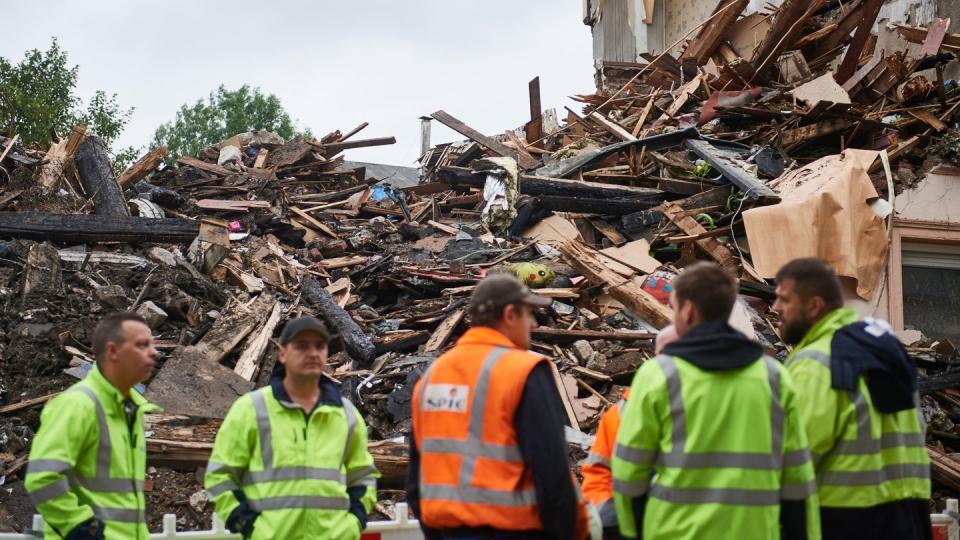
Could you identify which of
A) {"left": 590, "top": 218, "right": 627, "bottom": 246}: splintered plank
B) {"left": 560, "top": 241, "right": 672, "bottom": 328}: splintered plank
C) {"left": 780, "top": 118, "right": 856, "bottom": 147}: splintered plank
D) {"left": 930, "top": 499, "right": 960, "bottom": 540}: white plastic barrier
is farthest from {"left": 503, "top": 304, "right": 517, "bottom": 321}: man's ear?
{"left": 780, "top": 118, "right": 856, "bottom": 147}: splintered plank

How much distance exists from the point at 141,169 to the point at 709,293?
43.4 feet

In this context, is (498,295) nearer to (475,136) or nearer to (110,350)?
(110,350)

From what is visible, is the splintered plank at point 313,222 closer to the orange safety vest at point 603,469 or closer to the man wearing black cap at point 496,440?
Answer: the orange safety vest at point 603,469

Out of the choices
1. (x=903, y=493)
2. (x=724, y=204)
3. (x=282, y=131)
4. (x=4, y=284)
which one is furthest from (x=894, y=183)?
(x=282, y=131)

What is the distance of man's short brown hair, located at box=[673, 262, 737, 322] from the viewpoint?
3.58 m

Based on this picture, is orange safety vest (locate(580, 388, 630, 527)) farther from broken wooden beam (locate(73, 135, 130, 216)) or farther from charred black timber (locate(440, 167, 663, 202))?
broken wooden beam (locate(73, 135, 130, 216))

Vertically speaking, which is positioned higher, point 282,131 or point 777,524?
point 282,131

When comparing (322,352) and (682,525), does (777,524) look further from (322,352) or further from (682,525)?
(322,352)

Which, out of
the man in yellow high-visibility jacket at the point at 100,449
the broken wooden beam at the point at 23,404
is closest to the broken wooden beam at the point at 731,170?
→ the broken wooden beam at the point at 23,404

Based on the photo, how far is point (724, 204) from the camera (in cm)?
1194

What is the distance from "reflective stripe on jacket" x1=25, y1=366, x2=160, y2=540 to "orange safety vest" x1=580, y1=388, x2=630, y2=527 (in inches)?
75.2

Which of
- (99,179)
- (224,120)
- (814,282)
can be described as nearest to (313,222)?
(99,179)

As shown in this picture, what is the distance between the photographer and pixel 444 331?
998 cm

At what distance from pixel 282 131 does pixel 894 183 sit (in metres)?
46.3
